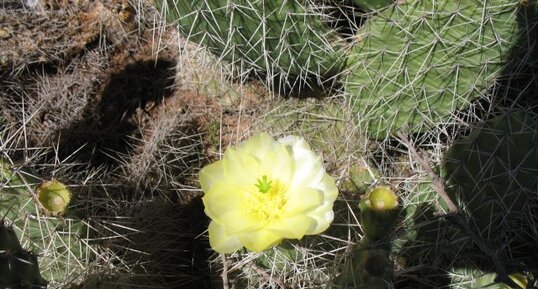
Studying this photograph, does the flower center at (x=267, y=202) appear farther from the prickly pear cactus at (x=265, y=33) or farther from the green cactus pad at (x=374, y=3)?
the green cactus pad at (x=374, y=3)

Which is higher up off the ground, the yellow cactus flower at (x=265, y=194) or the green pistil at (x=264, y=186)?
the green pistil at (x=264, y=186)

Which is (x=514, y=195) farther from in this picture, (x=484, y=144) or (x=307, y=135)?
(x=307, y=135)

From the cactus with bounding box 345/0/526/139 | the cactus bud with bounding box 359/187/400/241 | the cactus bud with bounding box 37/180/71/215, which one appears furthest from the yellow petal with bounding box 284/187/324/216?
the cactus with bounding box 345/0/526/139

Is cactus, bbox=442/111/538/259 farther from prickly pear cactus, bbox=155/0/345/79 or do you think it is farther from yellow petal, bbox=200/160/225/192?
yellow petal, bbox=200/160/225/192

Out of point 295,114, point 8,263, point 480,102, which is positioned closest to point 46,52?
point 295,114

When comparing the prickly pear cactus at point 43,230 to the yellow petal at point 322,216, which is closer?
the yellow petal at point 322,216

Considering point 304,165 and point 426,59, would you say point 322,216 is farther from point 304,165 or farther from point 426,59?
point 426,59

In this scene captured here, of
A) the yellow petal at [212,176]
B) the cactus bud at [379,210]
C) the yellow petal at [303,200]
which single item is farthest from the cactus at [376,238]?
the yellow petal at [212,176]
